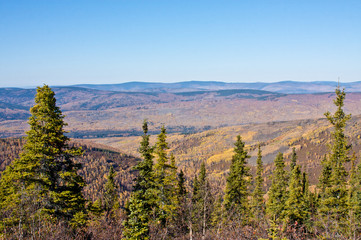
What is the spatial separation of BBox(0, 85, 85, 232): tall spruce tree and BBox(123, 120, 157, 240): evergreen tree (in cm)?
371

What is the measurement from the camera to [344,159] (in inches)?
848

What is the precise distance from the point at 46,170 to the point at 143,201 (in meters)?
6.93

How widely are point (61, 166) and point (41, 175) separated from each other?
3.68 ft

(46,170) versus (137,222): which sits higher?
(46,170)

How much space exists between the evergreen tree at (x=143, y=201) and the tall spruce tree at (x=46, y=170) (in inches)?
146

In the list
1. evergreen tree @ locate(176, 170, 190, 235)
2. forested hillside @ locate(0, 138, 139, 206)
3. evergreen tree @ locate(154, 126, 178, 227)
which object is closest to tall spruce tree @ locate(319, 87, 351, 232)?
evergreen tree @ locate(176, 170, 190, 235)

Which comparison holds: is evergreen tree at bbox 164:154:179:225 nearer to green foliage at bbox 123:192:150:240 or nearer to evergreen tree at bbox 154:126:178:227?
evergreen tree at bbox 154:126:178:227

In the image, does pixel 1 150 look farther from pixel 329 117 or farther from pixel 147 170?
pixel 329 117

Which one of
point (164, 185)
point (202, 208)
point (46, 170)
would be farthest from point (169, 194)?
point (46, 170)

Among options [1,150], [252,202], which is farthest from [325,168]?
[1,150]

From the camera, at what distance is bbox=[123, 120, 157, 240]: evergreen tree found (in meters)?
17.8

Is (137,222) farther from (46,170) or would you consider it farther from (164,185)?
(46,170)

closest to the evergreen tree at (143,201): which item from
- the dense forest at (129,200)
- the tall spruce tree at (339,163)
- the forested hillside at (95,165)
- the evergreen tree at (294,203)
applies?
the dense forest at (129,200)

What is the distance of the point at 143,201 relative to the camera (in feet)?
62.6
